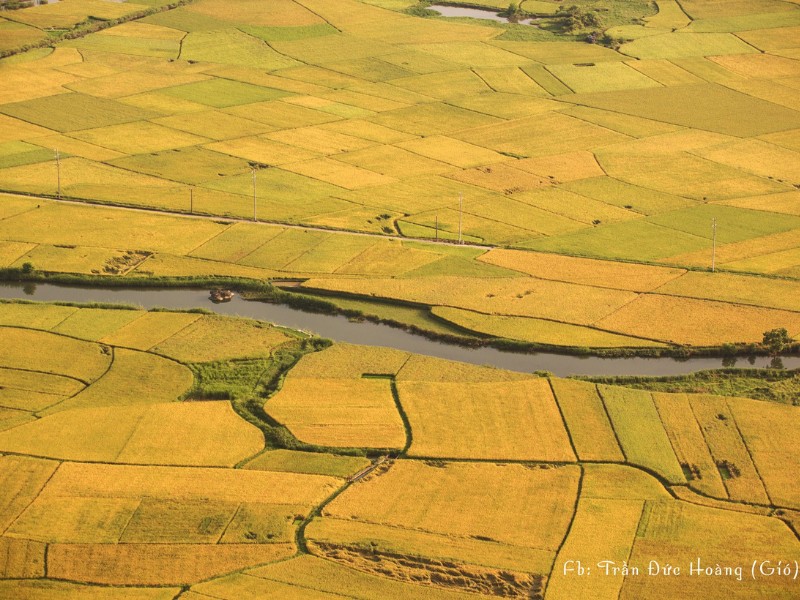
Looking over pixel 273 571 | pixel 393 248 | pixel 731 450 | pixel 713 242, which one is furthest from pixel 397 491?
pixel 713 242

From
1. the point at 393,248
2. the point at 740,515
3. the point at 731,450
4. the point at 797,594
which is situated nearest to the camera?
the point at 797,594

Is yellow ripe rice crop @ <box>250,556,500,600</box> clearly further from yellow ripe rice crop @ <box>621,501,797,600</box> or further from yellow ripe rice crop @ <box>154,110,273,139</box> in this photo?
yellow ripe rice crop @ <box>154,110,273,139</box>

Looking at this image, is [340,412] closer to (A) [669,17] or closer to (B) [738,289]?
(B) [738,289]

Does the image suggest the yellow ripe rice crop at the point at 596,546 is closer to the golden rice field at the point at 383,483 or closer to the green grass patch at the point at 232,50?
the golden rice field at the point at 383,483

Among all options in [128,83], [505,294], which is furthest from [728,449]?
[128,83]

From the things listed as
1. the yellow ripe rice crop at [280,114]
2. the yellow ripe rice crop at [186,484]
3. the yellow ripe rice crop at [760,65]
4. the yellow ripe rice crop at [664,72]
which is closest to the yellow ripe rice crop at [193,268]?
the yellow ripe rice crop at [186,484]

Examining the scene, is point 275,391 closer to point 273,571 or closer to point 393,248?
point 273,571
